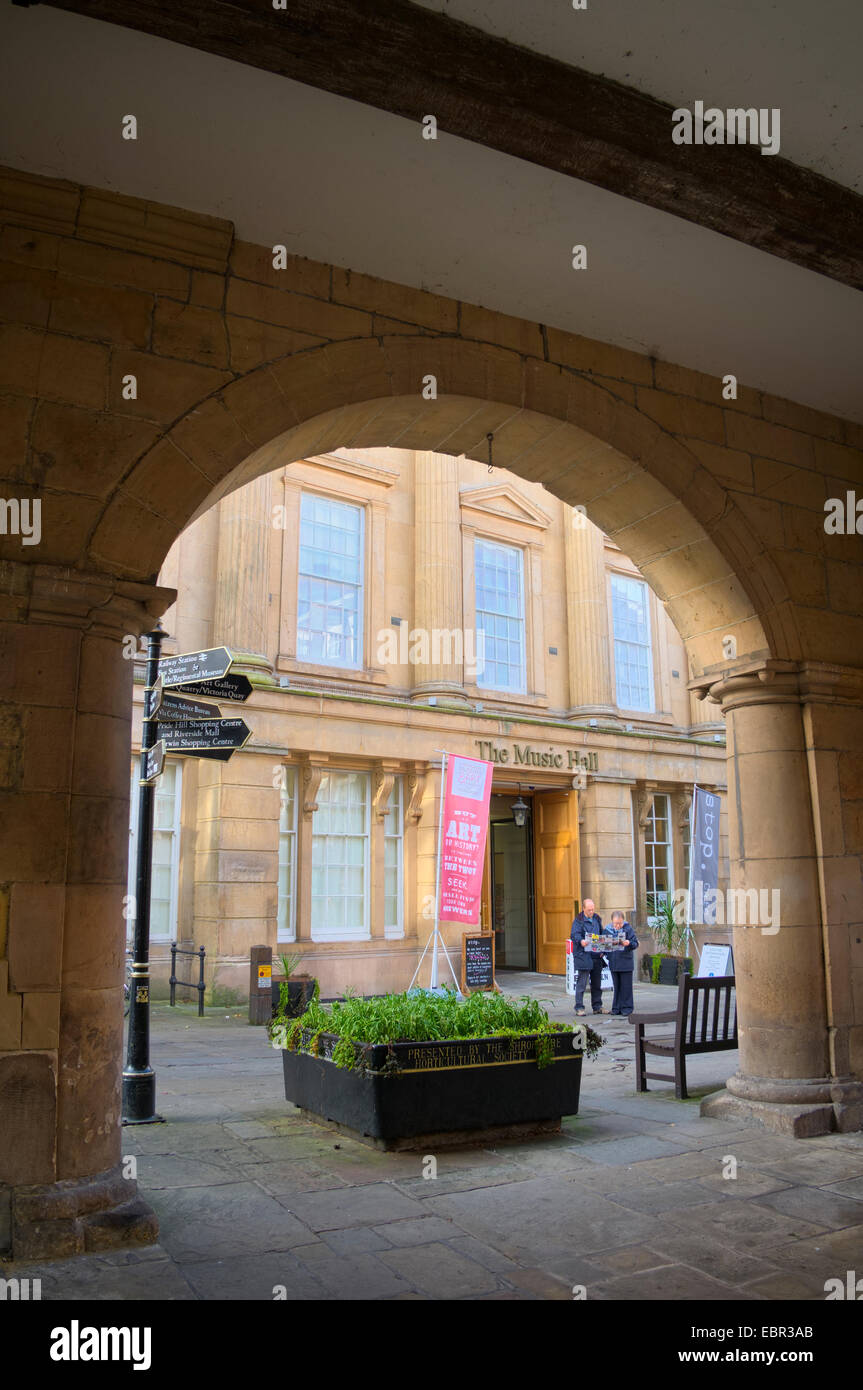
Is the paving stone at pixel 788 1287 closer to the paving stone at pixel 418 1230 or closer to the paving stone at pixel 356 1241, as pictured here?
the paving stone at pixel 418 1230

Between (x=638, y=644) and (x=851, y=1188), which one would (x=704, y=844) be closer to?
(x=851, y=1188)

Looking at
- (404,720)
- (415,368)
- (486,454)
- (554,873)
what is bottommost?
(554,873)

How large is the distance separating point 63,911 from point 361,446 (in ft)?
10.1

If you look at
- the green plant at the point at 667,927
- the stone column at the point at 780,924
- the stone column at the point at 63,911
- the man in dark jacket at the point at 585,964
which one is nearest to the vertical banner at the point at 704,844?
the man in dark jacket at the point at 585,964

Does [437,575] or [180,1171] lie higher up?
[437,575]

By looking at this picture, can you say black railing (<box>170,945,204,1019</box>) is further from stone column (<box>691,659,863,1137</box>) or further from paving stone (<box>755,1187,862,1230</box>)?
paving stone (<box>755,1187,862,1230</box>)

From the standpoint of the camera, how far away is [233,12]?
129 inches

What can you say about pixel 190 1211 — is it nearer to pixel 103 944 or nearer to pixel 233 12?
pixel 103 944

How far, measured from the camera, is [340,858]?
46.3ft

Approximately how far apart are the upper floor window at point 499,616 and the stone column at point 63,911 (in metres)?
11.8

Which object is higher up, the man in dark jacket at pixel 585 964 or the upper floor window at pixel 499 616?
the upper floor window at pixel 499 616

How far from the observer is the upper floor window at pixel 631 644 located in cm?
1808

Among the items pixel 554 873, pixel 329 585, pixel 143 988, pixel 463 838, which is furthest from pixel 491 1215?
pixel 554 873

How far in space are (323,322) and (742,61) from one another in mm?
2204
